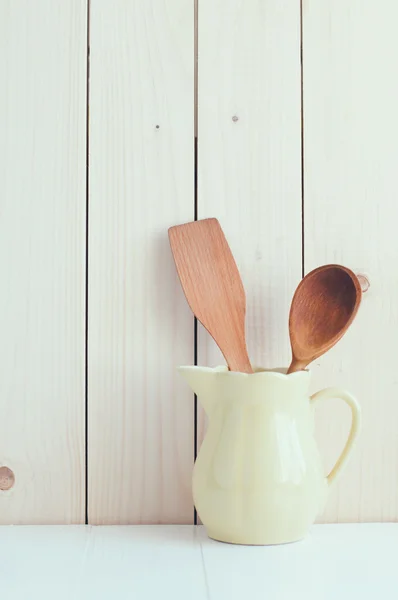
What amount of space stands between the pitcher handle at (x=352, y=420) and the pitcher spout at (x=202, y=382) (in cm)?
10

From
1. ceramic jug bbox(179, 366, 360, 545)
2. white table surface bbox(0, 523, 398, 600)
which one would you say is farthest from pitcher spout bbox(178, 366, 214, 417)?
white table surface bbox(0, 523, 398, 600)

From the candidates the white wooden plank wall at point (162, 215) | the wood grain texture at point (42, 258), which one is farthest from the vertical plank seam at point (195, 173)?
the wood grain texture at point (42, 258)

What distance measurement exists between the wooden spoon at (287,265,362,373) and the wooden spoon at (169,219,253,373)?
0.05 m

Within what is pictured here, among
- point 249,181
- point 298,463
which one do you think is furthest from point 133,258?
point 298,463

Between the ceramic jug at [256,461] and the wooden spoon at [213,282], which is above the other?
the wooden spoon at [213,282]

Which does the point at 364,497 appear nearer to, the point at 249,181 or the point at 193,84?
the point at 249,181

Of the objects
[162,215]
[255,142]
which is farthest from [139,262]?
[255,142]

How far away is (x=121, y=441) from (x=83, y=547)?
0.12 m

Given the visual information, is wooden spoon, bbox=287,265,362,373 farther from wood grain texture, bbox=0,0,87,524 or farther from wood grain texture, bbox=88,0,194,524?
wood grain texture, bbox=0,0,87,524

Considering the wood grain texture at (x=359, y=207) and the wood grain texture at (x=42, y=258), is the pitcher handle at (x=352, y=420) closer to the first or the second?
the wood grain texture at (x=359, y=207)

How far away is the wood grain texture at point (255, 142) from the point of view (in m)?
0.77

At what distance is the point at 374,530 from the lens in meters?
0.74

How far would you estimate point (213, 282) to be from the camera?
0.74 meters

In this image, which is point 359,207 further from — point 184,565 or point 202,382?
→ point 184,565
